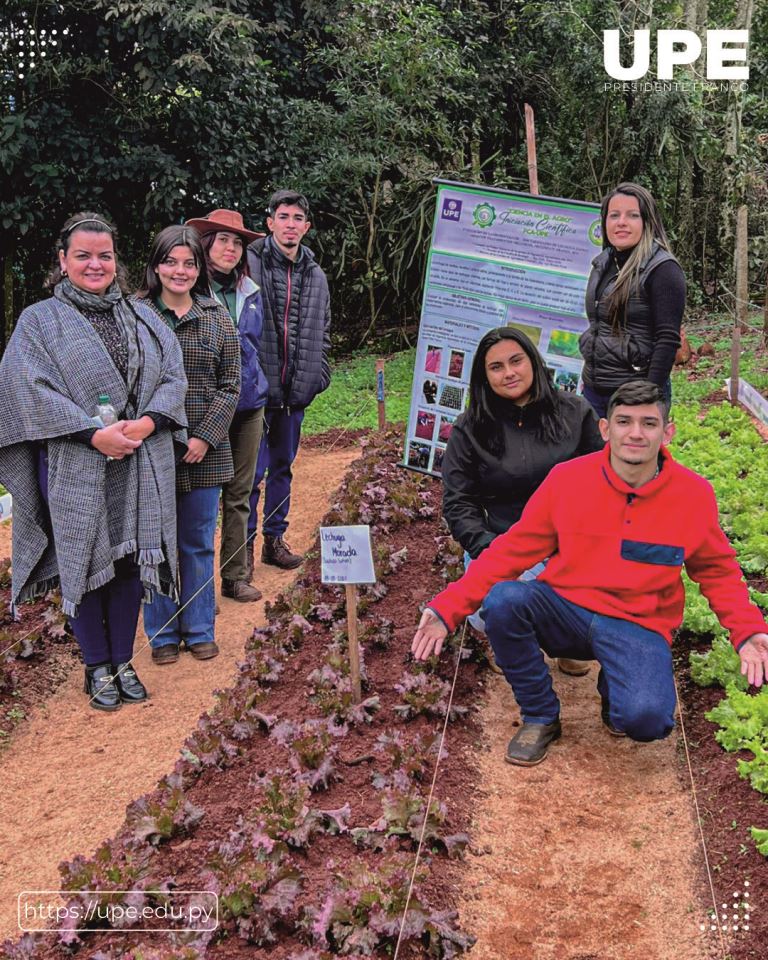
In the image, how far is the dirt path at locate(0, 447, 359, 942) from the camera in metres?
3.41

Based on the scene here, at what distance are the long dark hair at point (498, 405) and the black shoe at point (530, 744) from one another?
122 centimetres

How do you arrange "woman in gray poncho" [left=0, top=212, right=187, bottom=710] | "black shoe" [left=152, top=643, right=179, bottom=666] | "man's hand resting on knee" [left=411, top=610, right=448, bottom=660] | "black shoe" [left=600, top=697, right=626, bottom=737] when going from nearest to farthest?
"man's hand resting on knee" [left=411, top=610, right=448, bottom=660], "black shoe" [left=600, top=697, right=626, bottom=737], "woman in gray poncho" [left=0, top=212, right=187, bottom=710], "black shoe" [left=152, top=643, right=179, bottom=666]

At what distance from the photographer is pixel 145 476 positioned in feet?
14.0

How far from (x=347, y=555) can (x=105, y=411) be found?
4.36ft

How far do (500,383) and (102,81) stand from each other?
917cm

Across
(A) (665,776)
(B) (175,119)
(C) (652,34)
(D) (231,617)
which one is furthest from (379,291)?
(A) (665,776)

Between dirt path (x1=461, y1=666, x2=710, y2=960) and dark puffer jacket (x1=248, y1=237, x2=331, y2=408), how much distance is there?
2621mm

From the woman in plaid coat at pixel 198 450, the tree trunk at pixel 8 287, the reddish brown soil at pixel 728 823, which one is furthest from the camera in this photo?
the tree trunk at pixel 8 287

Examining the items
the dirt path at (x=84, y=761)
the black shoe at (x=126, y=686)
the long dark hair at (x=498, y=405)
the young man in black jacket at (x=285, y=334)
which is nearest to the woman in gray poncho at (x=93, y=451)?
the black shoe at (x=126, y=686)

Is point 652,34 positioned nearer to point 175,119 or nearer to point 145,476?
point 175,119

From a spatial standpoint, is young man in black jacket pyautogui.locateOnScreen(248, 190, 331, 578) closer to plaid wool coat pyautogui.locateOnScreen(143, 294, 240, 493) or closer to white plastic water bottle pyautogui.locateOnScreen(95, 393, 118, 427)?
plaid wool coat pyautogui.locateOnScreen(143, 294, 240, 493)

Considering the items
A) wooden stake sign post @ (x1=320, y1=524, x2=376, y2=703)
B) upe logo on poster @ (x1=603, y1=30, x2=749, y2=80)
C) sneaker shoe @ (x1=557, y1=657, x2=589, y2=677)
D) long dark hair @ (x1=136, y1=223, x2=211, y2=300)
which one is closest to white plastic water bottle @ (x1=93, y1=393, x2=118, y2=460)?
long dark hair @ (x1=136, y1=223, x2=211, y2=300)

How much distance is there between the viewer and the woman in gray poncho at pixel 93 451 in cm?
400

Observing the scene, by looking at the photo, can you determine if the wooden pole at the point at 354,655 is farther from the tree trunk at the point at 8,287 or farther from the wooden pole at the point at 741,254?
the tree trunk at the point at 8,287
